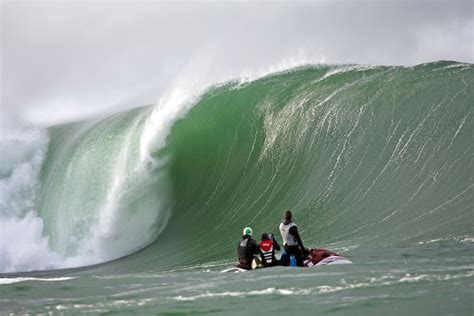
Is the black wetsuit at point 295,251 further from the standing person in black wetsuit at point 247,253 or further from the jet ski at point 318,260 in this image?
the standing person in black wetsuit at point 247,253

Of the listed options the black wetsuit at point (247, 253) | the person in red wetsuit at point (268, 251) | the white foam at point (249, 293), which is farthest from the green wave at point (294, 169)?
the white foam at point (249, 293)

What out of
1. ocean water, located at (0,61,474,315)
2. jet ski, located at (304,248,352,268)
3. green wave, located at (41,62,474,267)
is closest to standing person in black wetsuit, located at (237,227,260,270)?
ocean water, located at (0,61,474,315)

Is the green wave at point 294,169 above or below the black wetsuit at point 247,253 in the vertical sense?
above

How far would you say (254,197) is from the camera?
50.5ft

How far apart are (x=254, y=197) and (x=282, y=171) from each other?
0.89 metres

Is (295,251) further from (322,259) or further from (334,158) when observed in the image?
(334,158)

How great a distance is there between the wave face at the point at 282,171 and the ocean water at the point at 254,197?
0.04m

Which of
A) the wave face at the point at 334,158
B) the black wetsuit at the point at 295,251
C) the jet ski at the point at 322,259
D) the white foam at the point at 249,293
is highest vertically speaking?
the wave face at the point at 334,158

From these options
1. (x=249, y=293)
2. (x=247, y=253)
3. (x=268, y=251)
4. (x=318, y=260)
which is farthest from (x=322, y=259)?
(x=249, y=293)

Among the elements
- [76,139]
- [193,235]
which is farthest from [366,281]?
[76,139]

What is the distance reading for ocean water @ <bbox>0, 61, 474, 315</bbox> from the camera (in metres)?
7.96

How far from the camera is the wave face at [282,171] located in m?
13.4

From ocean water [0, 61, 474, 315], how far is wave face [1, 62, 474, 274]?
0.13ft

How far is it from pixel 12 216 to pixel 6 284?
9608 mm
